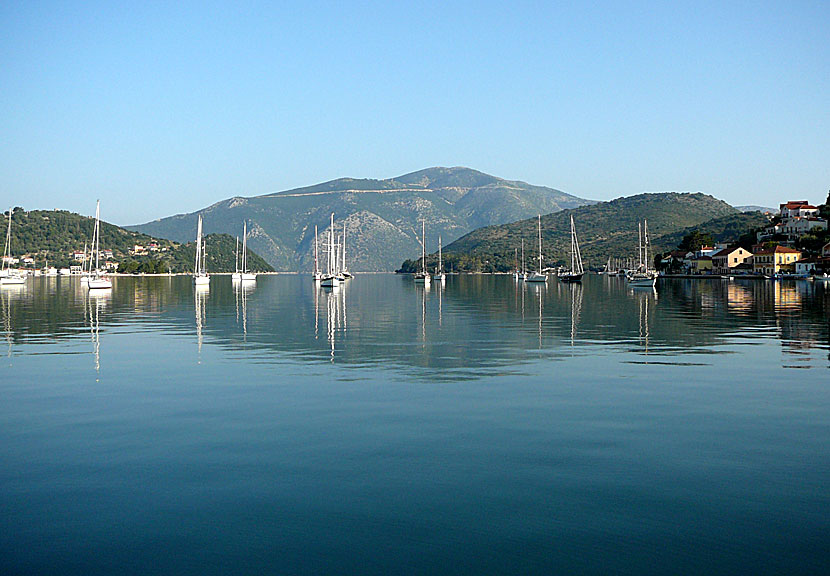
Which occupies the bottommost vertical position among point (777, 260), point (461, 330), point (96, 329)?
point (461, 330)

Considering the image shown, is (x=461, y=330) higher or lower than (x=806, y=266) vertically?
lower

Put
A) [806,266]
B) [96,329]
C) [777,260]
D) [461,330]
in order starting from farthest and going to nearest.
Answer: [777,260] → [806,266] → [96,329] → [461,330]

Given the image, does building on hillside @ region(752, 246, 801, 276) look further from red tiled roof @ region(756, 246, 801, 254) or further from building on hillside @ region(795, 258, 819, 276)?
building on hillside @ region(795, 258, 819, 276)

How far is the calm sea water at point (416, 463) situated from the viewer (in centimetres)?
910

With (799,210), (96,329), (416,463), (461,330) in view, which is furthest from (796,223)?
(416,463)

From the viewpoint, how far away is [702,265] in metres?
183

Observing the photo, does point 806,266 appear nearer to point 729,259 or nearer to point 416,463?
point 729,259

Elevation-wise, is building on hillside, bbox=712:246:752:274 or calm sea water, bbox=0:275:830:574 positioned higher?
building on hillside, bbox=712:246:752:274

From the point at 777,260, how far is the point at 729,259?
1436cm

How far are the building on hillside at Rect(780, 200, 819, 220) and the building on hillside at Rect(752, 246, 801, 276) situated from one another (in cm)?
2794

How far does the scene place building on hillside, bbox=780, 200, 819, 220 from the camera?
190 m

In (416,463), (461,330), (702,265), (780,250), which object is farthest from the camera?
(702,265)

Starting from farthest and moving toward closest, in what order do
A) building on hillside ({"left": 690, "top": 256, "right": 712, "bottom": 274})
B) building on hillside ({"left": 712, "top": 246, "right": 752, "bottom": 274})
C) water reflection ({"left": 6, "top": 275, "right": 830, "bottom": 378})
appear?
building on hillside ({"left": 690, "top": 256, "right": 712, "bottom": 274})
building on hillside ({"left": 712, "top": 246, "right": 752, "bottom": 274})
water reflection ({"left": 6, "top": 275, "right": 830, "bottom": 378})

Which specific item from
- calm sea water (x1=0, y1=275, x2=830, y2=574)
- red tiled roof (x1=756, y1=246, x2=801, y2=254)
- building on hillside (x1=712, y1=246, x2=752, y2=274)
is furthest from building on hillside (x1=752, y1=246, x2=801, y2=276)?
calm sea water (x1=0, y1=275, x2=830, y2=574)
